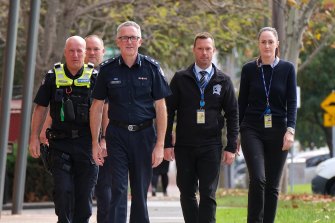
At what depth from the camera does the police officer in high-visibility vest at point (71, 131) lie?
11492 millimetres

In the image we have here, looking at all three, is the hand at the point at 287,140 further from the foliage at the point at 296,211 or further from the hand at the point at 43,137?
the foliage at the point at 296,211

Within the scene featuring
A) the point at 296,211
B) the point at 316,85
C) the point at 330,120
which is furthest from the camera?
the point at 316,85

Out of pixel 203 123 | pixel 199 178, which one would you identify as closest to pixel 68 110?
pixel 203 123

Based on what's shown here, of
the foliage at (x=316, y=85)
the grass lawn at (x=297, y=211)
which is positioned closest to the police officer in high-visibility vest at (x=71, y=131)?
the grass lawn at (x=297, y=211)

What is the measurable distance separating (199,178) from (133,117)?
1297mm

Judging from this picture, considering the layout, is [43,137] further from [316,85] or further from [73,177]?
[316,85]

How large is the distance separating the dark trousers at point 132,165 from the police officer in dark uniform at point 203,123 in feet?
2.72

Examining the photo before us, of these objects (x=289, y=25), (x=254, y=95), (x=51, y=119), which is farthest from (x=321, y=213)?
(x=289, y=25)

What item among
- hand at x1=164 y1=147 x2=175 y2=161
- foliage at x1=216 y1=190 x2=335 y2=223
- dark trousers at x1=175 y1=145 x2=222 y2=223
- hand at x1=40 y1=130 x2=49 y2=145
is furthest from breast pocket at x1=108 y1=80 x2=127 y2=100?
foliage at x1=216 y1=190 x2=335 y2=223

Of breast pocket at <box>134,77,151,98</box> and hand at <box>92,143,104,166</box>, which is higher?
breast pocket at <box>134,77,151,98</box>

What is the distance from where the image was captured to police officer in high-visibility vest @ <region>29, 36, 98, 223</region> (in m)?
11.5

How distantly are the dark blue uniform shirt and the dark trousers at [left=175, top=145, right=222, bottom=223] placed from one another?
0.98m

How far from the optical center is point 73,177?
11.7 metres

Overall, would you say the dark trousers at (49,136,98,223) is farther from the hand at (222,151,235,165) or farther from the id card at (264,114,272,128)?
the id card at (264,114,272,128)
